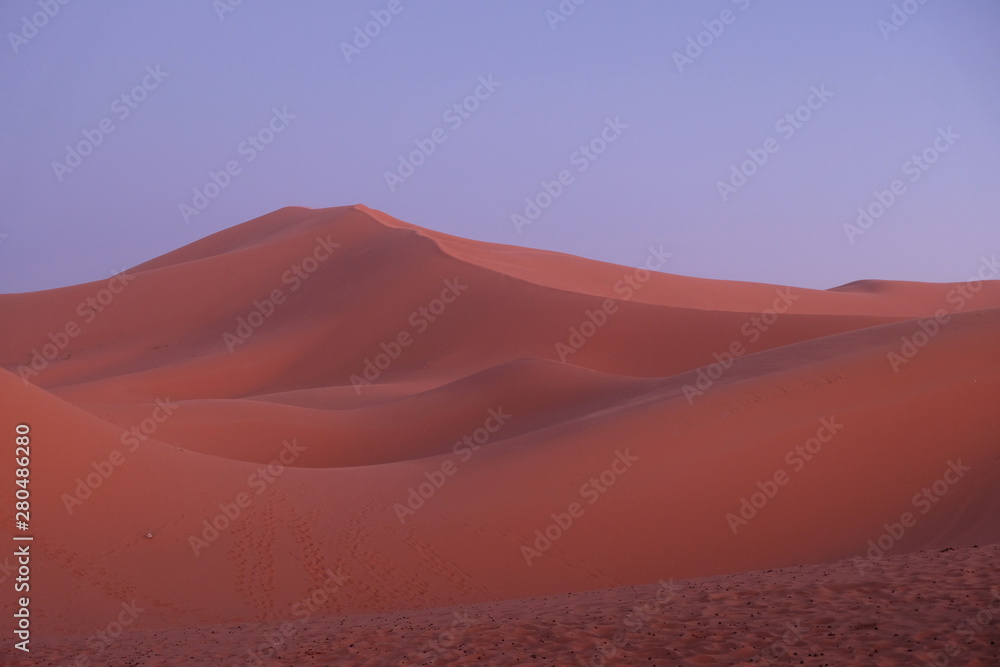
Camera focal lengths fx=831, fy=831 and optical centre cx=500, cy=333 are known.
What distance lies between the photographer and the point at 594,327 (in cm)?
3247

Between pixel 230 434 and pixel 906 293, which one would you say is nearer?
pixel 230 434

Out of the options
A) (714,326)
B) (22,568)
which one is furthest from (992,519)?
(714,326)

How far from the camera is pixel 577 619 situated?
689 cm

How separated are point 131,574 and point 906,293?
52177 mm

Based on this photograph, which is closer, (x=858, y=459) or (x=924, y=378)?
(x=858, y=459)

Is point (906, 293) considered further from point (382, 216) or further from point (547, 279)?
point (382, 216)

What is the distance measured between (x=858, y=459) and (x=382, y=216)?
4227cm

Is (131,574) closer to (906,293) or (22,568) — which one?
(22,568)

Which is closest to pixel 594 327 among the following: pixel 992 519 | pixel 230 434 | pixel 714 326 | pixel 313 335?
pixel 714 326

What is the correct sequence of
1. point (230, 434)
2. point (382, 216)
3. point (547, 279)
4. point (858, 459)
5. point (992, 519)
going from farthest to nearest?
point (382, 216) < point (547, 279) < point (230, 434) < point (858, 459) < point (992, 519)

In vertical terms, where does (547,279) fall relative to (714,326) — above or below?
above

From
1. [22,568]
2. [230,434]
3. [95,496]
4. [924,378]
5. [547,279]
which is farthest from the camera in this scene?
[547,279]

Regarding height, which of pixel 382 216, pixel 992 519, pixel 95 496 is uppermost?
pixel 382 216

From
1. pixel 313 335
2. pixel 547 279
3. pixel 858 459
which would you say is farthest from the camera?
pixel 547 279
